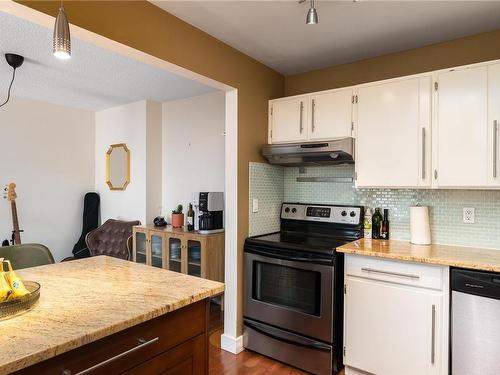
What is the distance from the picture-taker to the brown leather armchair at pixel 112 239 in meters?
4.00

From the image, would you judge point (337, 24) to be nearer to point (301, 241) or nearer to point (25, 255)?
point (301, 241)

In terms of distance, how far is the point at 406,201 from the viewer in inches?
99.7

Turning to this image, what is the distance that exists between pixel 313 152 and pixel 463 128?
968mm

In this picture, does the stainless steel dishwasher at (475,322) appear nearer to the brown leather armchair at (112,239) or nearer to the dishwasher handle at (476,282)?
the dishwasher handle at (476,282)

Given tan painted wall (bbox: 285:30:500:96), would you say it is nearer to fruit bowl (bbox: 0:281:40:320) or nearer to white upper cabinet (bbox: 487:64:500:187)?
white upper cabinet (bbox: 487:64:500:187)

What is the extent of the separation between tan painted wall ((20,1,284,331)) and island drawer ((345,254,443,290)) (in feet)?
2.96

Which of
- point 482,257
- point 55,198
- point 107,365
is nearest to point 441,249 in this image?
point 482,257

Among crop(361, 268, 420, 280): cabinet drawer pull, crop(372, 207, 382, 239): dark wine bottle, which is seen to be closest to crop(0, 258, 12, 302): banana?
crop(361, 268, 420, 280): cabinet drawer pull

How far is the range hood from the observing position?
243cm

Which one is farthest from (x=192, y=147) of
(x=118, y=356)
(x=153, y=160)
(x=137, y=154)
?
(x=118, y=356)

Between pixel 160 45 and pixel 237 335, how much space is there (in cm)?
219

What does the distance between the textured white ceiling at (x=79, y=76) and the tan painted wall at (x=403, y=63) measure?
3.95 feet

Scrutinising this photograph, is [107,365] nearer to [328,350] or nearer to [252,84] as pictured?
[328,350]

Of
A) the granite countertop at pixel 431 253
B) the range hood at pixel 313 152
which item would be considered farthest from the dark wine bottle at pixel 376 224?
the range hood at pixel 313 152
